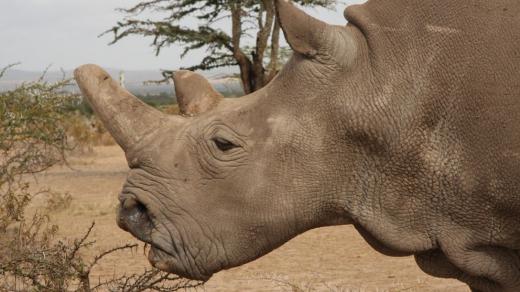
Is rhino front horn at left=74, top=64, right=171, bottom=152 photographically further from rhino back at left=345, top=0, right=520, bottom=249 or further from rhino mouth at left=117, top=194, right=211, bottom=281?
rhino back at left=345, top=0, right=520, bottom=249

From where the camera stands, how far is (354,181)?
3.12 metres

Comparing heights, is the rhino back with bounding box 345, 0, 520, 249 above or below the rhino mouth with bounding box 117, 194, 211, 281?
above

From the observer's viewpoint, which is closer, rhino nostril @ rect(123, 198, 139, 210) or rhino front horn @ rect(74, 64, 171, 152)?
rhino nostril @ rect(123, 198, 139, 210)

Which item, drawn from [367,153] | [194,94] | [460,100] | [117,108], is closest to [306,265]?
[194,94]

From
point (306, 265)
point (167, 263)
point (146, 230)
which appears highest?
point (146, 230)

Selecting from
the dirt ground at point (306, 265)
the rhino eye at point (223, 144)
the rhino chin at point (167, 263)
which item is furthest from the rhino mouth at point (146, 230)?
the dirt ground at point (306, 265)

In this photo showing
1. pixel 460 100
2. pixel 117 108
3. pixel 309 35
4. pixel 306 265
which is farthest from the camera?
pixel 306 265

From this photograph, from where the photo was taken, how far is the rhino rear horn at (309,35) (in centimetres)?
311

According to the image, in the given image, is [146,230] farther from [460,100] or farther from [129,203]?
[460,100]

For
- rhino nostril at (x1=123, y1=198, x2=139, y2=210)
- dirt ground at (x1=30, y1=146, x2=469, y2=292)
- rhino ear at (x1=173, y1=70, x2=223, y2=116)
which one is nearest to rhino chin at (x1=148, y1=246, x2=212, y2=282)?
rhino nostril at (x1=123, y1=198, x2=139, y2=210)

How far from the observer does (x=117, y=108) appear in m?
3.38

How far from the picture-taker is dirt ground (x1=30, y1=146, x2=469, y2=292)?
22.3 feet

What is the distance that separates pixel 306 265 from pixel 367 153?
513 centimetres

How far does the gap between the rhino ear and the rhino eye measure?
23 centimetres
